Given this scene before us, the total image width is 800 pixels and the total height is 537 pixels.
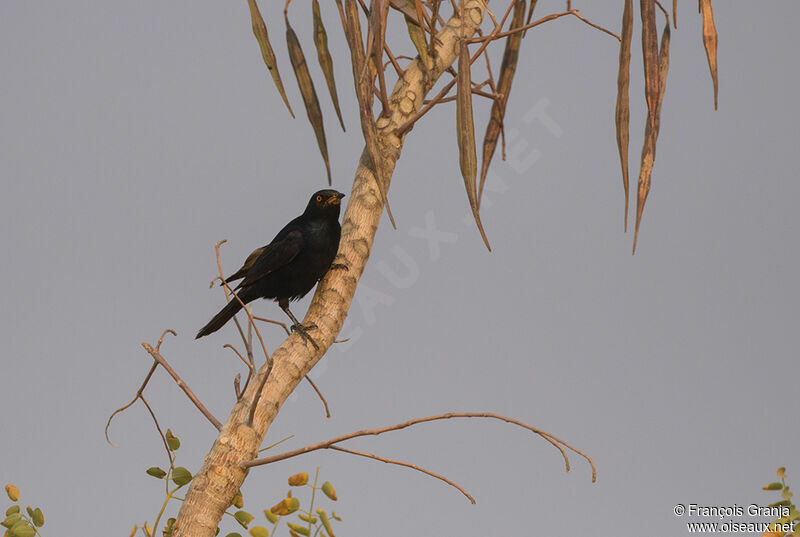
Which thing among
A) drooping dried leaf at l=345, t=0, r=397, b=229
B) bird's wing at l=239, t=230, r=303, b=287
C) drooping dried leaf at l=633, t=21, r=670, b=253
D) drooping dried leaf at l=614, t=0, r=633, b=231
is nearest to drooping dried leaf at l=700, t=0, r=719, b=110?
drooping dried leaf at l=633, t=21, r=670, b=253

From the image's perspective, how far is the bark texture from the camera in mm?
2068

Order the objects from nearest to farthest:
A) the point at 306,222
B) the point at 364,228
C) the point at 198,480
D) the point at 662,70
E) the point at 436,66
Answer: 1. the point at 198,480
2. the point at 662,70
3. the point at 364,228
4. the point at 436,66
5. the point at 306,222

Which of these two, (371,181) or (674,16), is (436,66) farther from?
(674,16)

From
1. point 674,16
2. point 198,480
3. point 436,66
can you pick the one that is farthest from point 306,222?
point 674,16

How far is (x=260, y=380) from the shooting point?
86.5 inches

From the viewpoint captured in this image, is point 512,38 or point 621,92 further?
point 512,38

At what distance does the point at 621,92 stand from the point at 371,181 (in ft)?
2.42

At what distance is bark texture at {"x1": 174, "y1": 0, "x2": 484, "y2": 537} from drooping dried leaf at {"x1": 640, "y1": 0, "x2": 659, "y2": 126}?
0.48m

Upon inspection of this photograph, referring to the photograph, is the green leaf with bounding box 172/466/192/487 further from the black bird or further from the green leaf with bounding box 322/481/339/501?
the black bird

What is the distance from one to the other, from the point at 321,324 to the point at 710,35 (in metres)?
1.27

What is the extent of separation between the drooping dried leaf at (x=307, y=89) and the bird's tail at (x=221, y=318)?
0.67 m

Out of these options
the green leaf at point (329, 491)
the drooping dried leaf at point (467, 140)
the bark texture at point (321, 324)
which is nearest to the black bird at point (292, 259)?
the bark texture at point (321, 324)

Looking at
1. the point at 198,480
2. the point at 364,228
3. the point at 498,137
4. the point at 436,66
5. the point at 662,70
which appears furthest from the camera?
the point at 498,137

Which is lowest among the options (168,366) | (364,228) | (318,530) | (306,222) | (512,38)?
(318,530)
